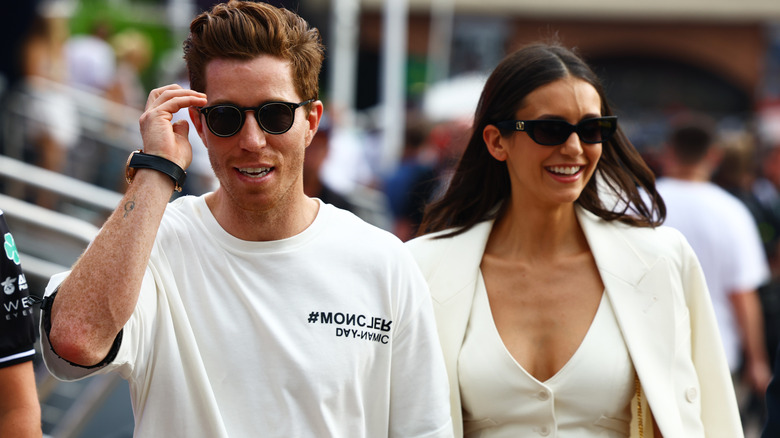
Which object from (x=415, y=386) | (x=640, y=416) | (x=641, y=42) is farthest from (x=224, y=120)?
(x=641, y=42)

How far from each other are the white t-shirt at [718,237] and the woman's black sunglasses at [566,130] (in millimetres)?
2853

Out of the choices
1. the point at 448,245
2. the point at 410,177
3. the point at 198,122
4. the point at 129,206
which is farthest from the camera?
the point at 410,177

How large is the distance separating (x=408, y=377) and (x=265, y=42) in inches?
41.9

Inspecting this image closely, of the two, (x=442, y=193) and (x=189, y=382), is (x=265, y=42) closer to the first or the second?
(x=189, y=382)

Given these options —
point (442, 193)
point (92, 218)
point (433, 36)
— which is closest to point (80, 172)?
point (92, 218)

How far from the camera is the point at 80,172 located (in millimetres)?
9750

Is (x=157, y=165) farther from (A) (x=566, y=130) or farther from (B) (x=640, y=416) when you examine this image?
(B) (x=640, y=416)

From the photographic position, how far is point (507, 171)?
381cm

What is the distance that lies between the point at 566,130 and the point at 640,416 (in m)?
1.02

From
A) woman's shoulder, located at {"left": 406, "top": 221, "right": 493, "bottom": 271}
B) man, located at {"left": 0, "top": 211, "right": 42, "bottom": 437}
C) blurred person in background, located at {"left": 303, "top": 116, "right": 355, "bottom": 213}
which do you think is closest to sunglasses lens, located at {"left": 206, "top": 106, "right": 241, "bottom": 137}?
man, located at {"left": 0, "top": 211, "right": 42, "bottom": 437}

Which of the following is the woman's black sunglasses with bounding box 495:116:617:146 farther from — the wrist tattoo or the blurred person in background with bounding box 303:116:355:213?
the blurred person in background with bounding box 303:116:355:213

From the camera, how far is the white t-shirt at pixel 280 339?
2.68 meters

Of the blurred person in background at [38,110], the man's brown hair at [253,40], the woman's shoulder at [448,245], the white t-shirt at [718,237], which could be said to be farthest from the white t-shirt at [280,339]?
the blurred person in background at [38,110]

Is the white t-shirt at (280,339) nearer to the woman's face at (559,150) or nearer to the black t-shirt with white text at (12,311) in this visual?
the black t-shirt with white text at (12,311)
